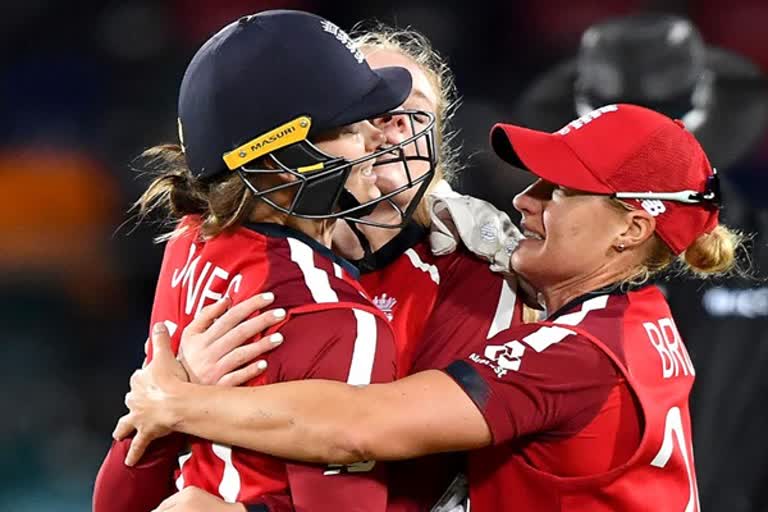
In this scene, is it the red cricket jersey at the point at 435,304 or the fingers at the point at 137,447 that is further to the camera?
the red cricket jersey at the point at 435,304

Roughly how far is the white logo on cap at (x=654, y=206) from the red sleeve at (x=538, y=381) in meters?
0.22

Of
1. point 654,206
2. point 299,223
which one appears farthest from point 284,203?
point 654,206

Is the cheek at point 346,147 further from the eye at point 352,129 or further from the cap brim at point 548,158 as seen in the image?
the cap brim at point 548,158

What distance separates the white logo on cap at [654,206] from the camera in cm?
166

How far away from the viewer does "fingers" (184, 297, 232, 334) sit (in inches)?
59.6

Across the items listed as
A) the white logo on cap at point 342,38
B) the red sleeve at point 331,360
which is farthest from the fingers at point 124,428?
the white logo on cap at point 342,38

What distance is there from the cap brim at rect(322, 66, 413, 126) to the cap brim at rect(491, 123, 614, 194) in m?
0.20

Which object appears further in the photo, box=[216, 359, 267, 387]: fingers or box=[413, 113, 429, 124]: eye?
box=[413, 113, 429, 124]: eye

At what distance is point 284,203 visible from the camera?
1557 millimetres

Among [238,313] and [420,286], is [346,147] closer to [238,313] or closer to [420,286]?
[238,313]

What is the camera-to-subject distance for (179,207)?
5.58ft

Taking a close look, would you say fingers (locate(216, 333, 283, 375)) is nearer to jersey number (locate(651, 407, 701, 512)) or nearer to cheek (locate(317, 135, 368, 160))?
cheek (locate(317, 135, 368, 160))

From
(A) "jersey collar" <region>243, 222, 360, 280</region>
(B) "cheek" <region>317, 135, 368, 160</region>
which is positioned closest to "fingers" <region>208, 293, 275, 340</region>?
(A) "jersey collar" <region>243, 222, 360, 280</region>

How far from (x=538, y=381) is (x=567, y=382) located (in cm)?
4
